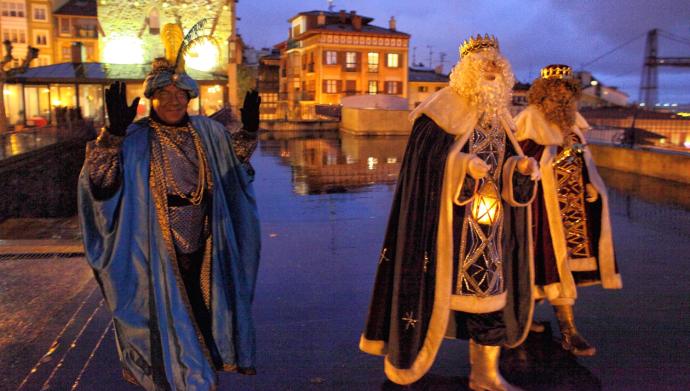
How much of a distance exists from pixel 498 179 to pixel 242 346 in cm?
168

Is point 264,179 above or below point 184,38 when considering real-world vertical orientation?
below

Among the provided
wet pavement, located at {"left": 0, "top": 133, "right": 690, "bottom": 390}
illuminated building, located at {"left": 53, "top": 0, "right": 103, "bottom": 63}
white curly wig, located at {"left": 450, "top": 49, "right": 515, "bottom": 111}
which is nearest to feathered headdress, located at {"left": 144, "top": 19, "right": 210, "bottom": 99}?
white curly wig, located at {"left": 450, "top": 49, "right": 515, "bottom": 111}

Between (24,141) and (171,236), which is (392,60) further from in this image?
(171,236)

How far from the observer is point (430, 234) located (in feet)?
10.6

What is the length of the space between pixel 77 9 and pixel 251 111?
63.3 metres

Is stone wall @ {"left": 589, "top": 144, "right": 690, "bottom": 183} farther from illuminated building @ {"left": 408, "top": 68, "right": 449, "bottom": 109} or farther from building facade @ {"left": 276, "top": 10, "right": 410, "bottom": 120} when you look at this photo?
illuminated building @ {"left": 408, "top": 68, "right": 449, "bottom": 109}

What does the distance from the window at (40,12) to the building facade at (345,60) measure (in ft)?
83.0

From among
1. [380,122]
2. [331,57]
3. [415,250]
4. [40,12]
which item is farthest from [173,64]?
[40,12]

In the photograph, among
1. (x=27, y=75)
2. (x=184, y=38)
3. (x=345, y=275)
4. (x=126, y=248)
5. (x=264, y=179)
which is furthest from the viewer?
(x=27, y=75)

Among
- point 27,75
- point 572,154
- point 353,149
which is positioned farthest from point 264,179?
point 27,75

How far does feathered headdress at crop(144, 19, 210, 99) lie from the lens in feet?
10.2

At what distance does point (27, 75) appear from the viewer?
83.4ft

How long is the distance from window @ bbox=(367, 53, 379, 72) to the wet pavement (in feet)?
138

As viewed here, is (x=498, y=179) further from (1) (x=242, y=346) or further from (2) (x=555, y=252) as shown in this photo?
(1) (x=242, y=346)
